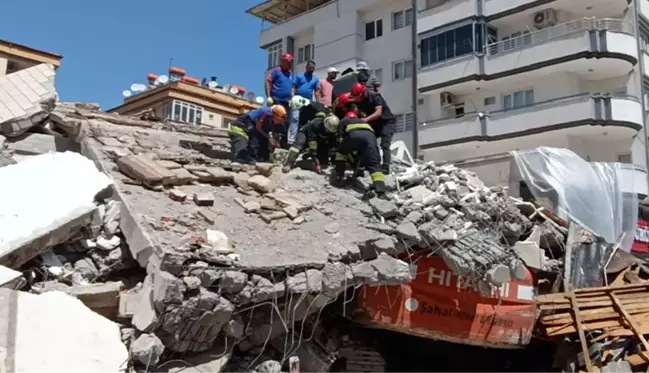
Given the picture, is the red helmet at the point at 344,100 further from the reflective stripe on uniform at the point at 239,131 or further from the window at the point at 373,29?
the window at the point at 373,29

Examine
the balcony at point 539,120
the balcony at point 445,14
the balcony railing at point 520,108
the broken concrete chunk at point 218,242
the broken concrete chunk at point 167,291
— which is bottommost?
the broken concrete chunk at point 167,291

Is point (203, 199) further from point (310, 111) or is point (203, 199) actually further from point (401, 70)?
point (401, 70)

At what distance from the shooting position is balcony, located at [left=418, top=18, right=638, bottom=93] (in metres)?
21.7

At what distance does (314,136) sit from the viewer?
8.58 metres

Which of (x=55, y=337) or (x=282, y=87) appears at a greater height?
(x=282, y=87)

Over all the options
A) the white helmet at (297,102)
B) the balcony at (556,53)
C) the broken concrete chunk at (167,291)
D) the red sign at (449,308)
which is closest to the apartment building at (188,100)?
the balcony at (556,53)

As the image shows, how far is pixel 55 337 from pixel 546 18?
22.9m

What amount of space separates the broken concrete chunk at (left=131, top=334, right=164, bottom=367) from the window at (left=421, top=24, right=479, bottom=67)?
22.2 metres

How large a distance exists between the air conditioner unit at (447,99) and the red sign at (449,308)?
18.5 meters

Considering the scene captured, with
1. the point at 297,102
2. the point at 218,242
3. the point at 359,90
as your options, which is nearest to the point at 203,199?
→ the point at 218,242

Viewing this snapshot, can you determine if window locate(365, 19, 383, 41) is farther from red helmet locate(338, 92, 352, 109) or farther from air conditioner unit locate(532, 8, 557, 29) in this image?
red helmet locate(338, 92, 352, 109)

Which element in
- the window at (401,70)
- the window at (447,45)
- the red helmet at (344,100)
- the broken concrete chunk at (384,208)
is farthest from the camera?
the window at (401,70)

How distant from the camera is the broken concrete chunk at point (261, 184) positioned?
297 inches

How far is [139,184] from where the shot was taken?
6699 millimetres
